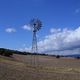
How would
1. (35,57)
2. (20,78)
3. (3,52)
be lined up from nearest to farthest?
1. (20,78)
2. (35,57)
3. (3,52)

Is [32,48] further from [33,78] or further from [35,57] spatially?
[33,78]

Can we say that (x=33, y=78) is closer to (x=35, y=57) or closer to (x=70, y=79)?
(x=70, y=79)

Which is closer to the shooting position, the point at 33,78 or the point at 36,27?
the point at 33,78

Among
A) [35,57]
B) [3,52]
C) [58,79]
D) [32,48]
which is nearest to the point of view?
[58,79]

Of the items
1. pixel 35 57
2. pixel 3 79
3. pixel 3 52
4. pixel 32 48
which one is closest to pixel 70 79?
pixel 3 79

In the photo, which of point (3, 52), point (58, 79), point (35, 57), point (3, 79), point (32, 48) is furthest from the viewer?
point (3, 52)

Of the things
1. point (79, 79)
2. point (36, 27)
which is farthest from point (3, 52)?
point (79, 79)

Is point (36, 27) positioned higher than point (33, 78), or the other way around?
point (36, 27)

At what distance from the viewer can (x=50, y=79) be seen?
2522 centimetres

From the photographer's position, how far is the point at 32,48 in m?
44.2

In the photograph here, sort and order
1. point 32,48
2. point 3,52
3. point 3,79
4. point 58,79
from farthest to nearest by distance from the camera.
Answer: point 3,52, point 32,48, point 58,79, point 3,79

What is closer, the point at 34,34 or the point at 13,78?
the point at 13,78

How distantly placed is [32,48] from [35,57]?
1212cm

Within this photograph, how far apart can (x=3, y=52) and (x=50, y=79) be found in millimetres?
36022
